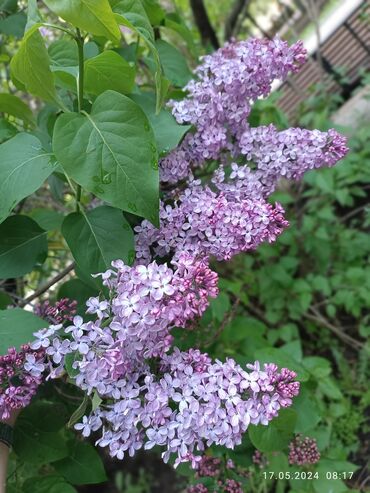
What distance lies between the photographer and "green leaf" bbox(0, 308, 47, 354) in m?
0.74

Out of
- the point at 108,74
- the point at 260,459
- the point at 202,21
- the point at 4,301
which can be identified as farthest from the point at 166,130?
the point at 202,21

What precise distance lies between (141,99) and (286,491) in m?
1.34

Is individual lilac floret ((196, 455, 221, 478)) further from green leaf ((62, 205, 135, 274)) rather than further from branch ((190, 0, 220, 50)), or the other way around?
branch ((190, 0, 220, 50))

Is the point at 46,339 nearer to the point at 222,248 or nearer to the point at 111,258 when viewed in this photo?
the point at 111,258

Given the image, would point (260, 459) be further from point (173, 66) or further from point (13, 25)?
point (13, 25)

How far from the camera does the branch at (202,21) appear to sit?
7.21 feet

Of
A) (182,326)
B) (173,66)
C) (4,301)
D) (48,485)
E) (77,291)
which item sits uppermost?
(173,66)

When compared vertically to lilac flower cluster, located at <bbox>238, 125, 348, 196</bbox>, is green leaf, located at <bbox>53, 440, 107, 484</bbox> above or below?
below

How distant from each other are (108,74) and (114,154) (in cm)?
20

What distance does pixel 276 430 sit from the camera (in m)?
0.94

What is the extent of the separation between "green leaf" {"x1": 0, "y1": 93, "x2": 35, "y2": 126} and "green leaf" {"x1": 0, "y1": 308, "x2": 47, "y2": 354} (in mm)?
399

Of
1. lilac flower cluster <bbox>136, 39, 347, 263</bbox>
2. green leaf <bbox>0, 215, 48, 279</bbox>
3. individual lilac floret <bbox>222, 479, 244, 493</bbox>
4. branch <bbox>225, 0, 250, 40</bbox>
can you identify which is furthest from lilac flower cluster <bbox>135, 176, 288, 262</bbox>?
branch <bbox>225, 0, 250, 40</bbox>

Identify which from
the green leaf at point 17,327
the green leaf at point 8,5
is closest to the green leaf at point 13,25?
the green leaf at point 8,5

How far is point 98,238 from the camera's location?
0.83 m
